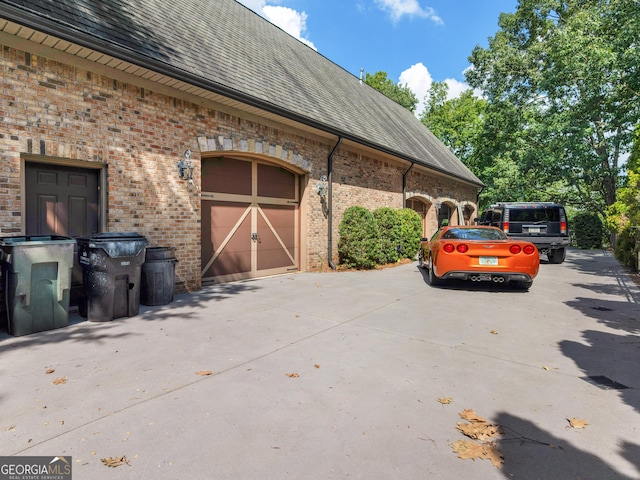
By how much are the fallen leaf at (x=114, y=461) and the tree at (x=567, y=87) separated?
13.3m

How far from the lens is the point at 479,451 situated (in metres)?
2.12

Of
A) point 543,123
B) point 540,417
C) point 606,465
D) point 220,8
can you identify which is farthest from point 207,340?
point 543,123

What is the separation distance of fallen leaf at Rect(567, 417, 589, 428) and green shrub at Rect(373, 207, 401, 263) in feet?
27.9

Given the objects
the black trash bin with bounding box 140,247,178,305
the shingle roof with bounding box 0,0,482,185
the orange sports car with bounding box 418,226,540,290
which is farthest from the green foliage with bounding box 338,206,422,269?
the black trash bin with bounding box 140,247,178,305

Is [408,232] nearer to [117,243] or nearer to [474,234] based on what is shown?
[474,234]

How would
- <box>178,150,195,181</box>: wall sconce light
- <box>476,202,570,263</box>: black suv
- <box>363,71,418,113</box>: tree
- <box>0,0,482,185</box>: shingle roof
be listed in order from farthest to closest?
<box>363,71,418,113</box>: tree → <box>476,202,570,263</box>: black suv → <box>178,150,195,181</box>: wall sconce light → <box>0,0,482,185</box>: shingle roof

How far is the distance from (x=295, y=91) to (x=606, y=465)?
9702mm

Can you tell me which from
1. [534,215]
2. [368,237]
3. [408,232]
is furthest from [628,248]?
[368,237]

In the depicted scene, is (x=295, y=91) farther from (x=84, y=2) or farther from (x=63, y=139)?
(x=63, y=139)

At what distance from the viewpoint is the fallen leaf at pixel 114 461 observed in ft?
6.46

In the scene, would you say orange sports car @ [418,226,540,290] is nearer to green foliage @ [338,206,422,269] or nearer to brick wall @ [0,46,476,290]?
green foliage @ [338,206,422,269]

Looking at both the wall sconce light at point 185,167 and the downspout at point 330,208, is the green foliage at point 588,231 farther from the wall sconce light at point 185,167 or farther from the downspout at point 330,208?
the wall sconce light at point 185,167

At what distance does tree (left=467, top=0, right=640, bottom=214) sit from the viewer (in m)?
12.2

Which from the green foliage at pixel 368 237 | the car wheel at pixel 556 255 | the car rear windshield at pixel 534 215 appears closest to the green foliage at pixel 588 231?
the car wheel at pixel 556 255
